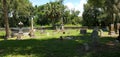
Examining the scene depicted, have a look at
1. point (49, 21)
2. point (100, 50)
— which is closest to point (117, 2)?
point (100, 50)

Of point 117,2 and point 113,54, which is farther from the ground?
point 117,2

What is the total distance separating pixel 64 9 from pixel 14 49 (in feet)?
276

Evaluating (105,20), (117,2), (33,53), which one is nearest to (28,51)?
(33,53)

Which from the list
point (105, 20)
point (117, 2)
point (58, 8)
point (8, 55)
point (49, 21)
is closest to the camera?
point (8, 55)

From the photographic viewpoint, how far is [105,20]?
77.3m

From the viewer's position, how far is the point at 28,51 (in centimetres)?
1527

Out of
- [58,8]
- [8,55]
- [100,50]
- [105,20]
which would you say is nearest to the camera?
[8,55]

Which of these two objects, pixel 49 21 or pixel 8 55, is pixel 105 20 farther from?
pixel 8 55

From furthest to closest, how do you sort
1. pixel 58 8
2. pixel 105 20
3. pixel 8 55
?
pixel 58 8, pixel 105 20, pixel 8 55

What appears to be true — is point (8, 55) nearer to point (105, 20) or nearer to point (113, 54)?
point (113, 54)

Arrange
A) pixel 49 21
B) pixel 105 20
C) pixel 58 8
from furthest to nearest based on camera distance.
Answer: pixel 49 21 → pixel 58 8 → pixel 105 20

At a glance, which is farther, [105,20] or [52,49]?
[105,20]

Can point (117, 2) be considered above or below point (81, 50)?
above

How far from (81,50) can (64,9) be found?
278 feet
